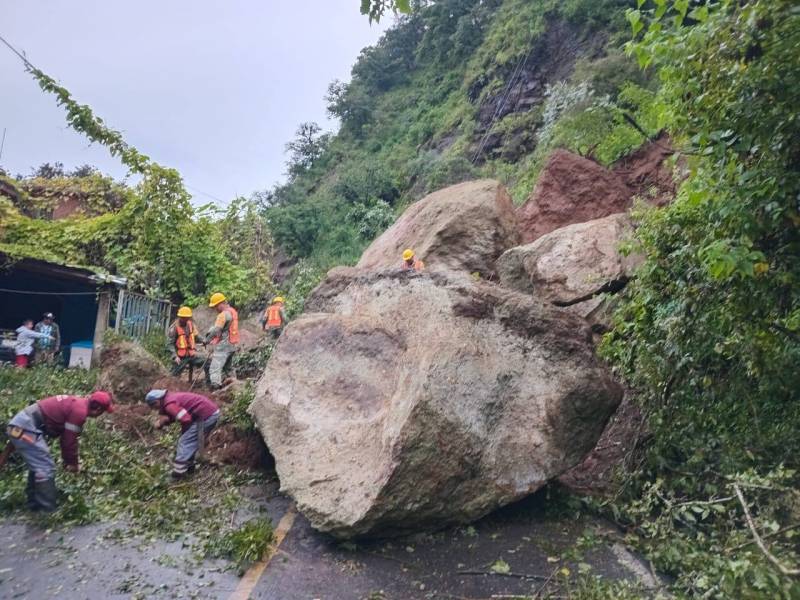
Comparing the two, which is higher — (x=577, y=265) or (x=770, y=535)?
(x=577, y=265)

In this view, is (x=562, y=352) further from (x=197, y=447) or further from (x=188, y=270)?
(x=188, y=270)

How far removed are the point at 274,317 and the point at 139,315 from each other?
4513 millimetres

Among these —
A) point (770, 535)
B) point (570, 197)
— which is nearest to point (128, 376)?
point (570, 197)

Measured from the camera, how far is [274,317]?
12.6 m

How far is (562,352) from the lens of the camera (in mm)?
6676

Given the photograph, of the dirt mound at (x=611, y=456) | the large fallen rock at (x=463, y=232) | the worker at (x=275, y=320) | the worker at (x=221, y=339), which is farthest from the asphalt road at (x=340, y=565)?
the worker at (x=275, y=320)

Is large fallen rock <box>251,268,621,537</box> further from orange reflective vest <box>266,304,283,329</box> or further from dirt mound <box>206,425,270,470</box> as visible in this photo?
orange reflective vest <box>266,304,283,329</box>

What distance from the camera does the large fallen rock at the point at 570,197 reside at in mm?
12812

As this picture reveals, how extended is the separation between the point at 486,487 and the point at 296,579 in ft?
5.88

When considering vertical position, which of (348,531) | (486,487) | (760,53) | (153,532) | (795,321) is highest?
(760,53)

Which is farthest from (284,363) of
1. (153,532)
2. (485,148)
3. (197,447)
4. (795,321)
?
(485,148)

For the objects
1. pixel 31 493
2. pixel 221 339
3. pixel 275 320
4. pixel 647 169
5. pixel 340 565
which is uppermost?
pixel 647 169

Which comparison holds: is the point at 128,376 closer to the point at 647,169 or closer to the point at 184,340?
the point at 184,340

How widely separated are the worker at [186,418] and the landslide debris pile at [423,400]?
39.8 inches
